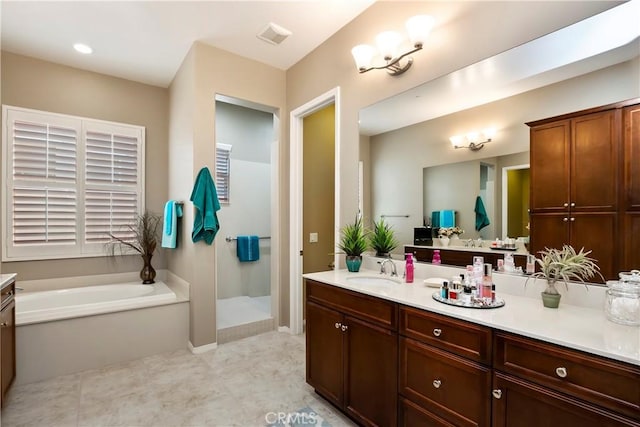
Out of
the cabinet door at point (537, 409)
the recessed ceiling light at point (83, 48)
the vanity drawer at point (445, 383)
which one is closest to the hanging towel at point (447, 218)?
the vanity drawer at point (445, 383)

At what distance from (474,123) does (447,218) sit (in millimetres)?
606

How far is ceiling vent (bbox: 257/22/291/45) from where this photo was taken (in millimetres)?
2700

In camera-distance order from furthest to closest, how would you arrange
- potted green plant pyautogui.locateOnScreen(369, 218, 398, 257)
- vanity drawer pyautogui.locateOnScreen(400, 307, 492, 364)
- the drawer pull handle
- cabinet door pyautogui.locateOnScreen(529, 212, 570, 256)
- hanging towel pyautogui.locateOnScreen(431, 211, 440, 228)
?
1. potted green plant pyautogui.locateOnScreen(369, 218, 398, 257)
2. hanging towel pyautogui.locateOnScreen(431, 211, 440, 228)
3. cabinet door pyautogui.locateOnScreen(529, 212, 570, 256)
4. vanity drawer pyautogui.locateOnScreen(400, 307, 492, 364)
5. the drawer pull handle

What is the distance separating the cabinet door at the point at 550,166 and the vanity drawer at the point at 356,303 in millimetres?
920

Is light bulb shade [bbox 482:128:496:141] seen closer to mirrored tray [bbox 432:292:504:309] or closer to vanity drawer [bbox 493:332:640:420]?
mirrored tray [bbox 432:292:504:309]

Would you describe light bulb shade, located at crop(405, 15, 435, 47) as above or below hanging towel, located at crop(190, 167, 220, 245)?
above

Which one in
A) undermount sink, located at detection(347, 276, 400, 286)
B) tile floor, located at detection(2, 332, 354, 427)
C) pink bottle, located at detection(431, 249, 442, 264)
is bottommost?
tile floor, located at detection(2, 332, 354, 427)

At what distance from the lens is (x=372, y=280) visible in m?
2.17

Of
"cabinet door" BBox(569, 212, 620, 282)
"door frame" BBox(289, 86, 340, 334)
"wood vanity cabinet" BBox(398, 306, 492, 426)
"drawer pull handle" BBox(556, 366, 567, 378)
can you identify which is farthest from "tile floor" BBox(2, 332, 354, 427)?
"cabinet door" BBox(569, 212, 620, 282)

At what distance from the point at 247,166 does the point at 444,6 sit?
10.6ft

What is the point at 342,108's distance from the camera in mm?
2699

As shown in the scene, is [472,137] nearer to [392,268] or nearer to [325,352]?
[392,268]

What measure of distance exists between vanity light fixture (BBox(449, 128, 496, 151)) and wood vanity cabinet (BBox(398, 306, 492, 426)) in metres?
1.09

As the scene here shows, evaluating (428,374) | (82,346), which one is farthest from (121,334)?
(428,374)
